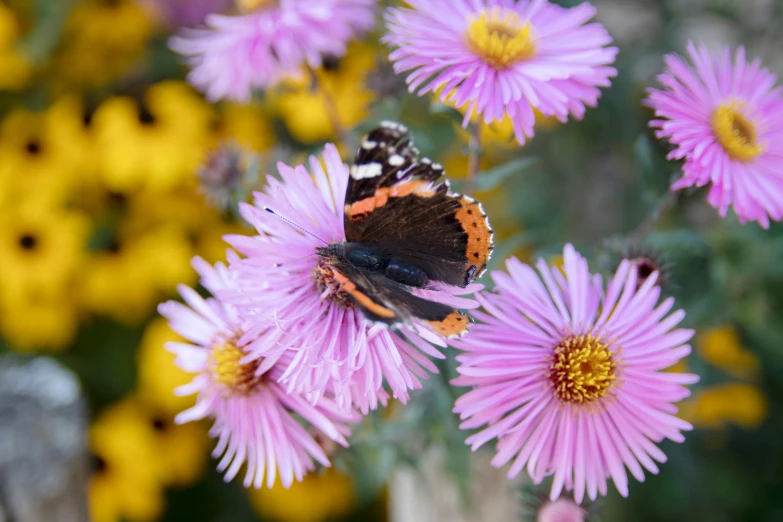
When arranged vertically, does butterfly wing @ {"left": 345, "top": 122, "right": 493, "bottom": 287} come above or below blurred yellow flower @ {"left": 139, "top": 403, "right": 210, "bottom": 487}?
above

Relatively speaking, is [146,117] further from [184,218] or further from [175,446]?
[175,446]

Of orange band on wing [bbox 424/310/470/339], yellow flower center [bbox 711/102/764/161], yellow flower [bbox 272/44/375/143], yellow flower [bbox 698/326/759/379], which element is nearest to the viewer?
orange band on wing [bbox 424/310/470/339]

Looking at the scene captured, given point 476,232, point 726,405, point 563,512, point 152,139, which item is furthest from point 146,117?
point 726,405

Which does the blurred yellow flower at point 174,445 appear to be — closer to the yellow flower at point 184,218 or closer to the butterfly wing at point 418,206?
the yellow flower at point 184,218

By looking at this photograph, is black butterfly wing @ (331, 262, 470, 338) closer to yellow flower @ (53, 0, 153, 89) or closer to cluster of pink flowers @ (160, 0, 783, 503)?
cluster of pink flowers @ (160, 0, 783, 503)

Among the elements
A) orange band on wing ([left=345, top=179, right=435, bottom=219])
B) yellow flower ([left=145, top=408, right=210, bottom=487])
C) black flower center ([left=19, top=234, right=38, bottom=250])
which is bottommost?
yellow flower ([left=145, top=408, right=210, bottom=487])

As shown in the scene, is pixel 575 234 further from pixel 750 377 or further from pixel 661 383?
pixel 661 383

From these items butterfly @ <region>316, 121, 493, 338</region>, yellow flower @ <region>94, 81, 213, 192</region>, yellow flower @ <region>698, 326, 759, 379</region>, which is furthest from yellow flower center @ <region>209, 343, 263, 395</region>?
yellow flower @ <region>698, 326, 759, 379</region>

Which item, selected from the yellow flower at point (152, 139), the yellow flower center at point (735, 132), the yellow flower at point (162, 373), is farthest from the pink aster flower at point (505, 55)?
the yellow flower at point (162, 373)
